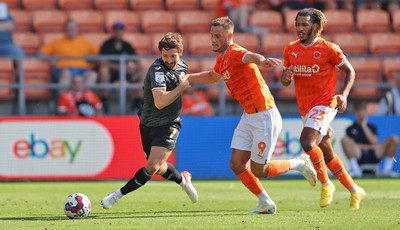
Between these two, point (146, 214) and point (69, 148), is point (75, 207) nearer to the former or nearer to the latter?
point (146, 214)

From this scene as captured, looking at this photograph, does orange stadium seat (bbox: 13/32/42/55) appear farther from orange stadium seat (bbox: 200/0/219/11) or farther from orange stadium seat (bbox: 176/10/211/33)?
orange stadium seat (bbox: 200/0/219/11)

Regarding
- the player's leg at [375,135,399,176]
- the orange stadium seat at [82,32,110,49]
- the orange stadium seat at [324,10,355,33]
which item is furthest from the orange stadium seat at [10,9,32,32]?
the player's leg at [375,135,399,176]

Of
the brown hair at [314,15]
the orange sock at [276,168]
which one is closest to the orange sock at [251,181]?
the orange sock at [276,168]

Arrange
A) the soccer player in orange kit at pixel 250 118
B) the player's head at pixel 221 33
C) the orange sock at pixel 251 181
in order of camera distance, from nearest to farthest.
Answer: the player's head at pixel 221 33 → the soccer player in orange kit at pixel 250 118 → the orange sock at pixel 251 181

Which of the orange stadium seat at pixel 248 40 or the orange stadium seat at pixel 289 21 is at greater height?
the orange stadium seat at pixel 289 21

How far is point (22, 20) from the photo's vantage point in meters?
21.2

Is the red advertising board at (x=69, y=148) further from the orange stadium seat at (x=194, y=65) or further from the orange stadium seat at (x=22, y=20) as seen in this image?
the orange stadium seat at (x=22, y=20)

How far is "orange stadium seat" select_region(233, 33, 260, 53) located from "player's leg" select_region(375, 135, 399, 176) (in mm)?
3607

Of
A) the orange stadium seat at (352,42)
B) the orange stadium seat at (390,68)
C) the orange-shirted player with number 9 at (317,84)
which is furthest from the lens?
the orange stadium seat at (352,42)

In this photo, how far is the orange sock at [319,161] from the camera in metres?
11.1

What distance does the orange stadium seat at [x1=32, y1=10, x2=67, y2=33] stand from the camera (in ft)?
68.7

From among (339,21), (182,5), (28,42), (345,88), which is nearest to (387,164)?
(339,21)

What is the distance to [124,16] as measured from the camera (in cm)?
2130

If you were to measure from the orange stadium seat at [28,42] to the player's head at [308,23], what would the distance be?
1038cm
